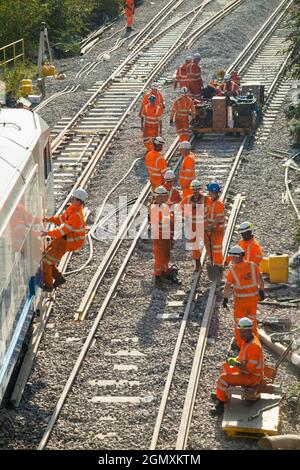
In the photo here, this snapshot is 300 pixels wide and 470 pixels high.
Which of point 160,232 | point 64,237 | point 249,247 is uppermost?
point 64,237

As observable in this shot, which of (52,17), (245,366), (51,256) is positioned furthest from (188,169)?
(52,17)

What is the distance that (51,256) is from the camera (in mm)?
14680

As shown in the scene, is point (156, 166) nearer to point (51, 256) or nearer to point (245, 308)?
point (51, 256)

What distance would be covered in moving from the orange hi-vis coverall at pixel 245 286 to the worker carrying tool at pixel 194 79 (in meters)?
11.9

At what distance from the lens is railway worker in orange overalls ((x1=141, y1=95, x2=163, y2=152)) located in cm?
2158

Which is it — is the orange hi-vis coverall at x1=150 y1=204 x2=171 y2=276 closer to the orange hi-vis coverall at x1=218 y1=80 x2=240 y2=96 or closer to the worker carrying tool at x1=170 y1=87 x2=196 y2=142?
the worker carrying tool at x1=170 y1=87 x2=196 y2=142

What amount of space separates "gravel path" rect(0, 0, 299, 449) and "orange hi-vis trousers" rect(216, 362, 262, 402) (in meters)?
0.33

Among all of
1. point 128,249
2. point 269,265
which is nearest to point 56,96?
point 128,249

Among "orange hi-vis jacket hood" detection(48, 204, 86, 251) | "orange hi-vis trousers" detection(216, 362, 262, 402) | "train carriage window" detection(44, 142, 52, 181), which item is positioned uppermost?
"train carriage window" detection(44, 142, 52, 181)

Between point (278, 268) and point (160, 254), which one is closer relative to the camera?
point (160, 254)

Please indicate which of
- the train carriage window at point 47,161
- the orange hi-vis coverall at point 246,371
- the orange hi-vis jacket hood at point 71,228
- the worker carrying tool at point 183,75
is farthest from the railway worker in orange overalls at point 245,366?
the worker carrying tool at point 183,75

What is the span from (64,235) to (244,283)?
8.77 ft

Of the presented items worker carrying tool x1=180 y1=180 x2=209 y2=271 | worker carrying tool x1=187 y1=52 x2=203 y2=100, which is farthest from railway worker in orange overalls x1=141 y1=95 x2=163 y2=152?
worker carrying tool x1=180 y1=180 x2=209 y2=271
